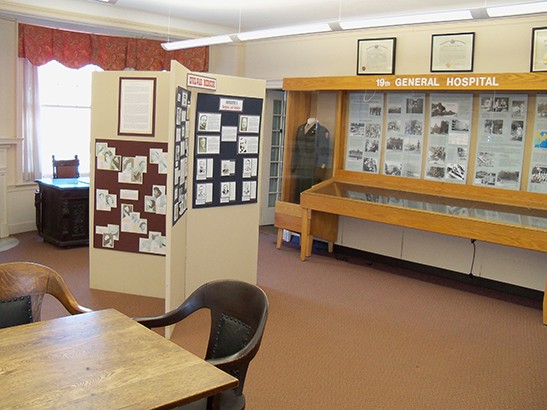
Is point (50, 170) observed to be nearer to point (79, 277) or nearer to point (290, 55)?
point (79, 277)

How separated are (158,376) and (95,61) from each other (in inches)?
262

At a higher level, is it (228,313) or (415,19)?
(415,19)

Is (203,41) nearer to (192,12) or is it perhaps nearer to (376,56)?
(192,12)

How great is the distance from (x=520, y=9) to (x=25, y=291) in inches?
148

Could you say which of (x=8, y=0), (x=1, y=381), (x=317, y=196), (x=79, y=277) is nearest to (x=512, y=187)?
(x=317, y=196)

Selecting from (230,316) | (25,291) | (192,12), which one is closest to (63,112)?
(192,12)

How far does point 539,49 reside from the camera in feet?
18.9

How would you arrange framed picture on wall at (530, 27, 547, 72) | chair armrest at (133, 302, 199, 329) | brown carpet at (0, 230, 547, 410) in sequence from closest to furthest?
chair armrest at (133, 302, 199, 329)
brown carpet at (0, 230, 547, 410)
framed picture on wall at (530, 27, 547, 72)

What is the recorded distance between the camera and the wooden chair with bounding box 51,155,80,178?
752 cm

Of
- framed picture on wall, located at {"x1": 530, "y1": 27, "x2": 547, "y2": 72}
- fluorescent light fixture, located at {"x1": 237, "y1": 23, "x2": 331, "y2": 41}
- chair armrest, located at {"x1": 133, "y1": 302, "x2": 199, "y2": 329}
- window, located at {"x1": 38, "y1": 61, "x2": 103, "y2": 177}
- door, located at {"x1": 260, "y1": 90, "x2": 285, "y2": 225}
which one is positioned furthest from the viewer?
door, located at {"x1": 260, "y1": 90, "x2": 285, "y2": 225}

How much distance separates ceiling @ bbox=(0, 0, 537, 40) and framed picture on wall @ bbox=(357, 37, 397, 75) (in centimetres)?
31

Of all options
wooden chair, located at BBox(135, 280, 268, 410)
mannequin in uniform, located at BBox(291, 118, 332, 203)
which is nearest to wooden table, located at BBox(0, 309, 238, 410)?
wooden chair, located at BBox(135, 280, 268, 410)

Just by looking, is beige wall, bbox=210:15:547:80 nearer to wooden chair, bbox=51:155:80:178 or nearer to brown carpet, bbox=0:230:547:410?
brown carpet, bbox=0:230:547:410

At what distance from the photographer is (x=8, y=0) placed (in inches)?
259
